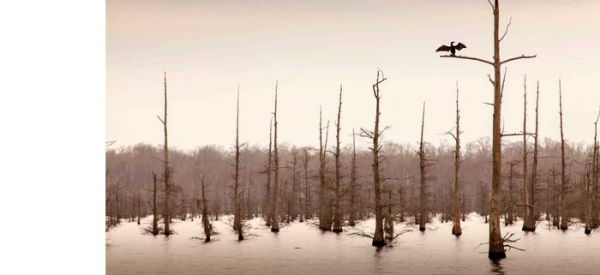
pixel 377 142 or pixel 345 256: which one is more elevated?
pixel 377 142

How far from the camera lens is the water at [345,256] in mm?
13070

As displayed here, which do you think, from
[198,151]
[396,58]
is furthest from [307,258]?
[198,151]

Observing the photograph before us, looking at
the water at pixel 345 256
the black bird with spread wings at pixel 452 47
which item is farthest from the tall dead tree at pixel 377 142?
the black bird with spread wings at pixel 452 47

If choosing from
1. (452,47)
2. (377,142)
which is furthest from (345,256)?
(452,47)

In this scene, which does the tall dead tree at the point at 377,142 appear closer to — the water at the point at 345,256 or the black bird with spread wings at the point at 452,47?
the water at the point at 345,256

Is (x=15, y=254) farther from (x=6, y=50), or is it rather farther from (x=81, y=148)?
(x=6, y=50)

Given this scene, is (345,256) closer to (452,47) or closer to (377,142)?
(377,142)

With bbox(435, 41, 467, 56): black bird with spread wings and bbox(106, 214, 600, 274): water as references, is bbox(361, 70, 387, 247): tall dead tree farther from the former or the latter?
bbox(435, 41, 467, 56): black bird with spread wings

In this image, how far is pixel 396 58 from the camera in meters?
15.7

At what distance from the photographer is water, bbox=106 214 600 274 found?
13.1m

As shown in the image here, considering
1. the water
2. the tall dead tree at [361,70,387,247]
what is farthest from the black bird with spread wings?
the tall dead tree at [361,70,387,247]

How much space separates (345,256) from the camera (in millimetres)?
15867

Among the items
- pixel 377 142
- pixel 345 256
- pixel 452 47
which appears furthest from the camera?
pixel 377 142

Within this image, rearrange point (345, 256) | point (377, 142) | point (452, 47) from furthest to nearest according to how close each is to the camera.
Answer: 1. point (377, 142)
2. point (345, 256)
3. point (452, 47)
